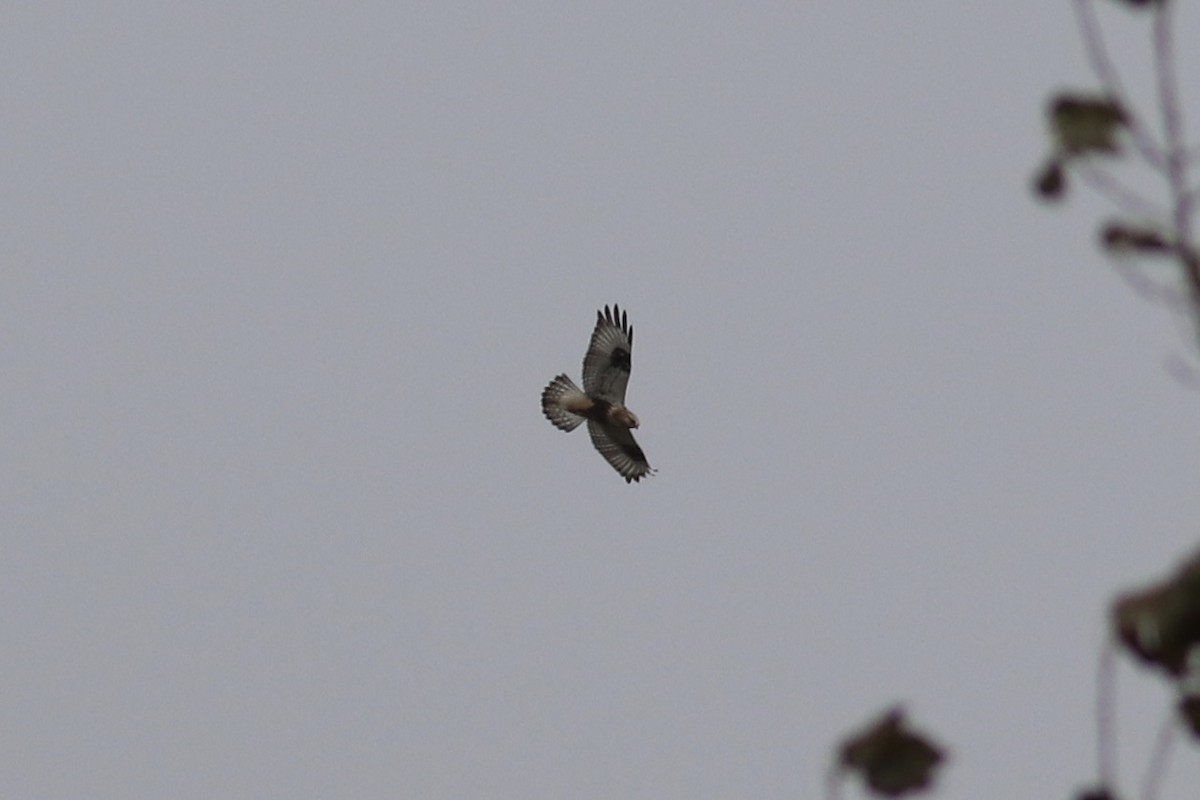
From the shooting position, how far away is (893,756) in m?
2.66

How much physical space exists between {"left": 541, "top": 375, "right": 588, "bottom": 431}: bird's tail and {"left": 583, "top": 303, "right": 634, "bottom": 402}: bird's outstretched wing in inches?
20.9

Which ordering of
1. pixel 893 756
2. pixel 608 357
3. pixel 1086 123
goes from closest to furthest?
pixel 893 756
pixel 1086 123
pixel 608 357

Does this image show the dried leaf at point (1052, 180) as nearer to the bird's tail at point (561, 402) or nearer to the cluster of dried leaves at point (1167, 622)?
the cluster of dried leaves at point (1167, 622)

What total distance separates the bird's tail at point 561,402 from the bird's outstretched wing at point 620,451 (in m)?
0.34

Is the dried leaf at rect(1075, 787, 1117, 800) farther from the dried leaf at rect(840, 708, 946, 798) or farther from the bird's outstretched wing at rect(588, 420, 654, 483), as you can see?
the bird's outstretched wing at rect(588, 420, 654, 483)

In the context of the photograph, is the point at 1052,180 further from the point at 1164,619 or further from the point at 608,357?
the point at 608,357

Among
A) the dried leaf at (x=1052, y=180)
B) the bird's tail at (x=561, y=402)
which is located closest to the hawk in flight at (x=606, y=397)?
the bird's tail at (x=561, y=402)

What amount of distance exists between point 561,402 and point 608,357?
1.40 m

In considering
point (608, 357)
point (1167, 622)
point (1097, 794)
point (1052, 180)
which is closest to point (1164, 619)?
point (1167, 622)

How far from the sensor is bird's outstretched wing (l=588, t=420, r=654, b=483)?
28172 mm

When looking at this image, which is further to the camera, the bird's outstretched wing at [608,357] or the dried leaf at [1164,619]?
the bird's outstretched wing at [608,357]

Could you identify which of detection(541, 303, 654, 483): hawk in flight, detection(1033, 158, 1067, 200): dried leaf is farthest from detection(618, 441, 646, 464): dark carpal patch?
detection(1033, 158, 1067, 200): dried leaf

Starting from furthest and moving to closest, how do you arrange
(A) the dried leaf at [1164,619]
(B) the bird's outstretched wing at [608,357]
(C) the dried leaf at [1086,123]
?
(B) the bird's outstretched wing at [608,357] < (C) the dried leaf at [1086,123] < (A) the dried leaf at [1164,619]

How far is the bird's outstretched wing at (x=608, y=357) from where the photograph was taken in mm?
27203
